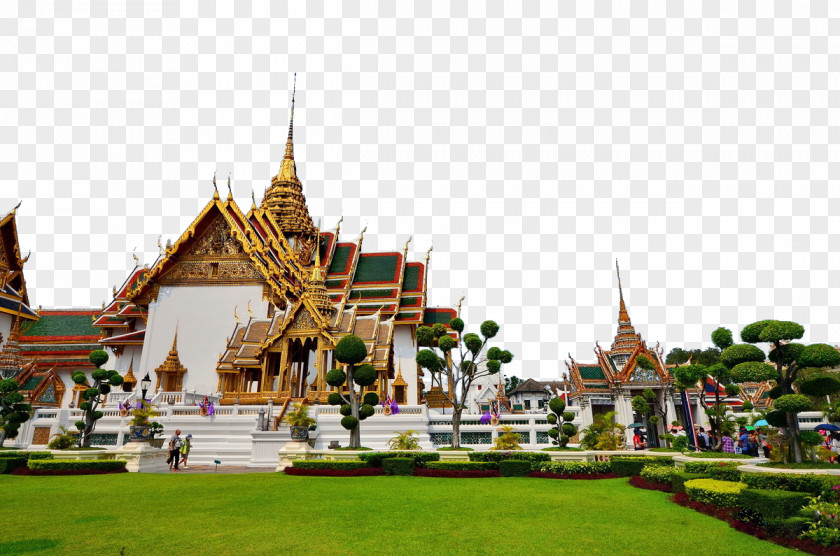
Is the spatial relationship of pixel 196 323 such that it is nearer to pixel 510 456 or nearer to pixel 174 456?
pixel 174 456

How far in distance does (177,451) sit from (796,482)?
45.6ft

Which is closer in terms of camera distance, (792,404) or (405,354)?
(792,404)

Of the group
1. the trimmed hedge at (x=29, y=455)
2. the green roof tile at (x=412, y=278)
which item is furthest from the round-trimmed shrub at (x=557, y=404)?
the green roof tile at (x=412, y=278)

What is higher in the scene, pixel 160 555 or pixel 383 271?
pixel 383 271

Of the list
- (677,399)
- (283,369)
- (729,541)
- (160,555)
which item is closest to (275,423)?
(283,369)

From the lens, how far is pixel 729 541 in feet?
18.5

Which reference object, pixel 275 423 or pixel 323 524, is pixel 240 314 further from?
pixel 323 524

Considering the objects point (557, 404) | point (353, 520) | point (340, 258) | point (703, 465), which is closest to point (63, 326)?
point (340, 258)

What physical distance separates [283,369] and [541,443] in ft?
33.5

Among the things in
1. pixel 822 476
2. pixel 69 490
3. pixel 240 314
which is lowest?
pixel 69 490

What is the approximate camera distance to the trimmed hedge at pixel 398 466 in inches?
454

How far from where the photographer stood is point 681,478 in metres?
8.69

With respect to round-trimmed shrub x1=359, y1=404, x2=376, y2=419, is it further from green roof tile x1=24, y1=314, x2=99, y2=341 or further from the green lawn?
green roof tile x1=24, y1=314, x2=99, y2=341

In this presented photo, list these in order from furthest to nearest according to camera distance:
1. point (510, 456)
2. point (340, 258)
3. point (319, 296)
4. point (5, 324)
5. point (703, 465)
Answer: point (340, 258)
point (5, 324)
point (319, 296)
point (510, 456)
point (703, 465)
